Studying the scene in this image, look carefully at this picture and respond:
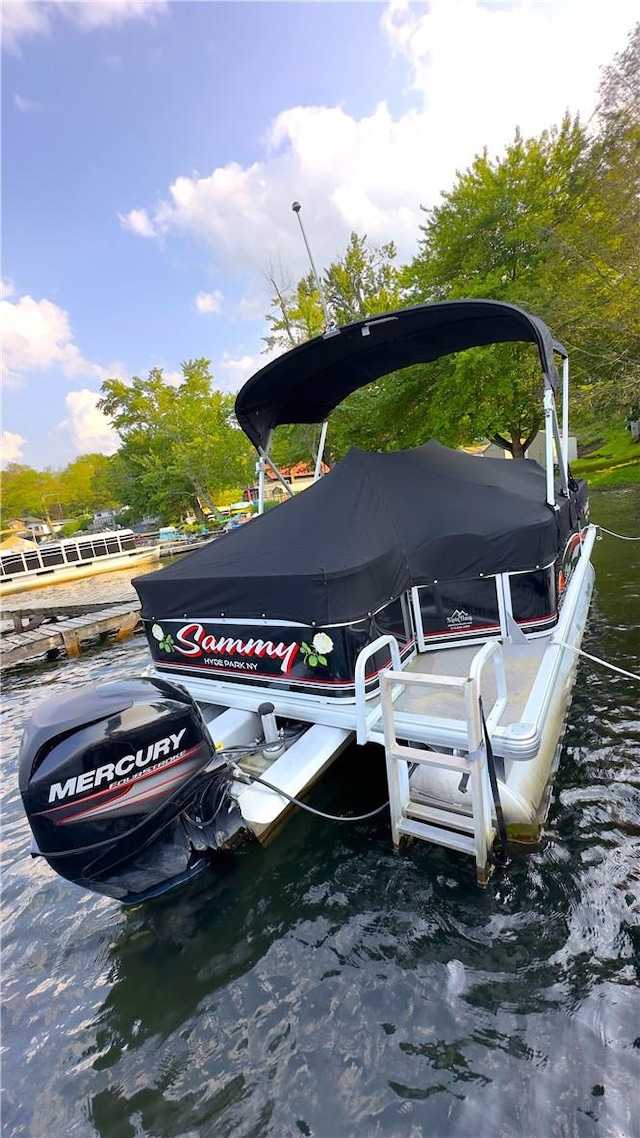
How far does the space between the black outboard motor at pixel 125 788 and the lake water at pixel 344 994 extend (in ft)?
1.55

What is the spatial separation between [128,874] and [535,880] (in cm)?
211

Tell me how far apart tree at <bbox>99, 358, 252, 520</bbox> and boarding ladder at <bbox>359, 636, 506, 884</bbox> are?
98.8 feet

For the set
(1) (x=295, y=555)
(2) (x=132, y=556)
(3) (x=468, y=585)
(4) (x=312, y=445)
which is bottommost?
(2) (x=132, y=556)

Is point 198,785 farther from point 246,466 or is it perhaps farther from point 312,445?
point 246,466

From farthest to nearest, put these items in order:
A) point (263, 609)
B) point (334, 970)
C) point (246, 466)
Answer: point (246, 466) < point (263, 609) < point (334, 970)

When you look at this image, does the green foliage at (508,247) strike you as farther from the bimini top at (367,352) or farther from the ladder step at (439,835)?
the ladder step at (439,835)

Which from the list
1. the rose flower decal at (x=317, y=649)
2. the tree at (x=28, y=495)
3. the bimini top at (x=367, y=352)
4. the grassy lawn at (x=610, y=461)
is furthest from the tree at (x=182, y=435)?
the rose flower decal at (x=317, y=649)

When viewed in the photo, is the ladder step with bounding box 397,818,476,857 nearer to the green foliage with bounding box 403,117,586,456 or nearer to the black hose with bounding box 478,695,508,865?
the black hose with bounding box 478,695,508,865

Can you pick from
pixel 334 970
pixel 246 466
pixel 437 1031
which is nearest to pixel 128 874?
pixel 334 970

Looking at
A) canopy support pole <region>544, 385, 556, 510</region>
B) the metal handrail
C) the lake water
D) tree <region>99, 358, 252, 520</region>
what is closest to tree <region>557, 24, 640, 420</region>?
canopy support pole <region>544, 385, 556, 510</region>

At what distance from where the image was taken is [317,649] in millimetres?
3066

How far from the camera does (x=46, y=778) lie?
82.8 inches

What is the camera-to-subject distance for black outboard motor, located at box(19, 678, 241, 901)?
2.15 metres

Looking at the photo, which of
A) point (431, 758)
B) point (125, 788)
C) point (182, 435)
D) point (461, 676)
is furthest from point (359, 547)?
point (182, 435)
